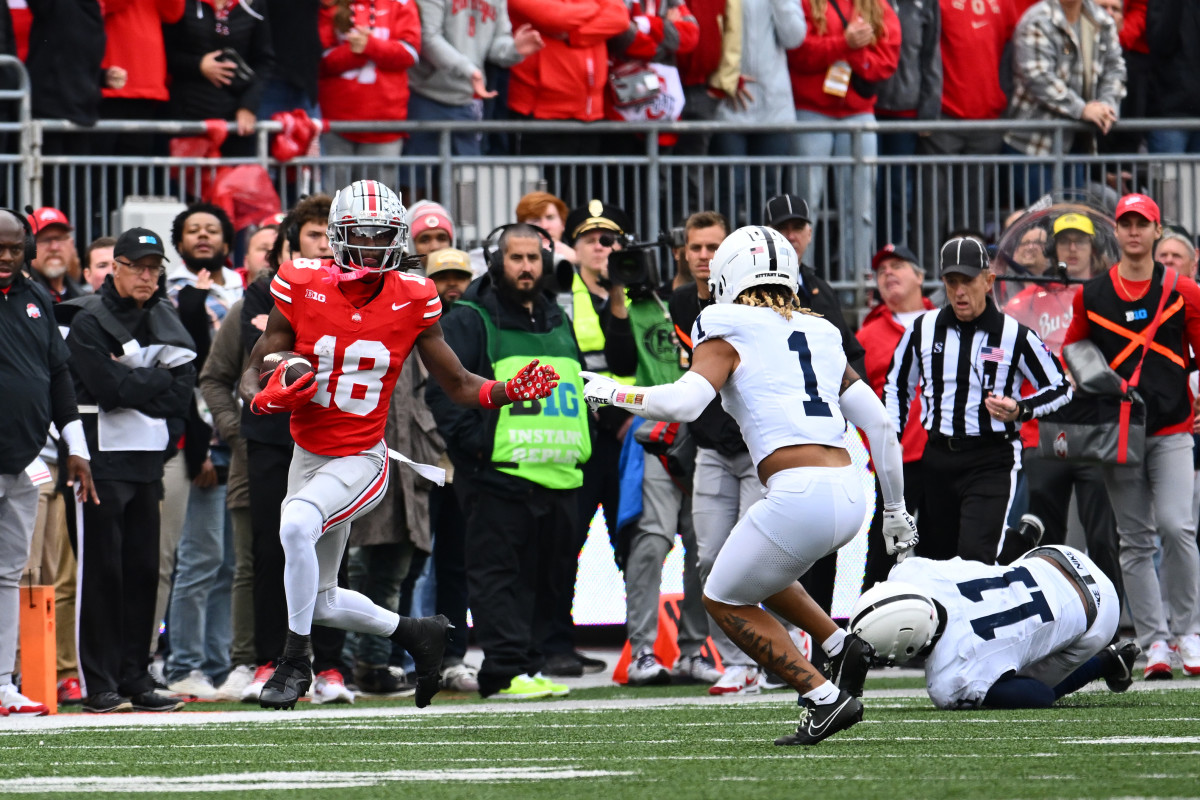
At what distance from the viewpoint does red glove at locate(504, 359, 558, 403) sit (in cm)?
752

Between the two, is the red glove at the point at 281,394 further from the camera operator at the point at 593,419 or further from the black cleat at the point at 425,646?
the camera operator at the point at 593,419

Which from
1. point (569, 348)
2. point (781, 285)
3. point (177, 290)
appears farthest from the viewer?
point (177, 290)

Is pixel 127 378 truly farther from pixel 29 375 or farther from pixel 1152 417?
pixel 1152 417

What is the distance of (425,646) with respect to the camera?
25.5ft

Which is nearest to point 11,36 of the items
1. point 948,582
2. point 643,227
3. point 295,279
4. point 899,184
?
point 643,227

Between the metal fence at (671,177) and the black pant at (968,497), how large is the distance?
3.51m

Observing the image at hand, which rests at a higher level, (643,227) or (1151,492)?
(643,227)

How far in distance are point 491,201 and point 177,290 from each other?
2769 millimetres

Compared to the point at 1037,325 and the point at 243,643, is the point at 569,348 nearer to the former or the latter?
the point at 243,643

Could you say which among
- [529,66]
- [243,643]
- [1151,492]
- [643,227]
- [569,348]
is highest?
[529,66]

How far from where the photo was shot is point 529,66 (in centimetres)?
1291

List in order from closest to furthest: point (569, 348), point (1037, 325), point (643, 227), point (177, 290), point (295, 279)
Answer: point (295, 279) < point (569, 348) < point (177, 290) < point (1037, 325) < point (643, 227)

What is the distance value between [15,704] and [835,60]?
7249mm

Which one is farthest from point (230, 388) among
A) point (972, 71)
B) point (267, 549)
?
point (972, 71)
